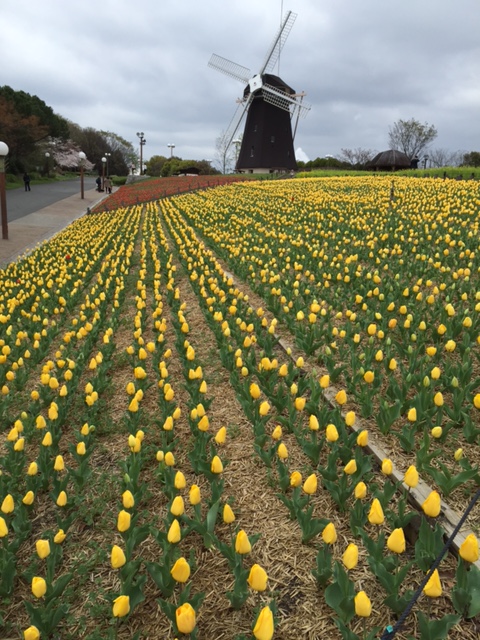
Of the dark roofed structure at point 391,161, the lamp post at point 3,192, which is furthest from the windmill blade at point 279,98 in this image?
the lamp post at point 3,192

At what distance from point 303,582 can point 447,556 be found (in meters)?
0.78

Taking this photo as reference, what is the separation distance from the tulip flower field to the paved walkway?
27.2 ft

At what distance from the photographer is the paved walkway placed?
1451 cm

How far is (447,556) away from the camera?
2.43 metres

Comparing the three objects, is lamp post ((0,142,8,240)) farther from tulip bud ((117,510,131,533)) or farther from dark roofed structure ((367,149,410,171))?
dark roofed structure ((367,149,410,171))

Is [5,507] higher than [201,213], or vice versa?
[201,213]

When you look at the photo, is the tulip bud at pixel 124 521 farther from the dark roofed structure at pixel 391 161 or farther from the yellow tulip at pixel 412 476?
the dark roofed structure at pixel 391 161

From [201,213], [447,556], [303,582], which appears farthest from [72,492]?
[201,213]

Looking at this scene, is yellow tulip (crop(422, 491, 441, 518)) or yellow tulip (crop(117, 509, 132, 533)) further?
yellow tulip (crop(117, 509, 132, 533))

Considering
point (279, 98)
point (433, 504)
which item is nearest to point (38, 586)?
point (433, 504)

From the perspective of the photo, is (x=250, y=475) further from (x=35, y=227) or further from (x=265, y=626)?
(x=35, y=227)

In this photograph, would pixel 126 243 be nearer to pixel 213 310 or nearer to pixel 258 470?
pixel 213 310

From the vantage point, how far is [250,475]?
3.29 metres

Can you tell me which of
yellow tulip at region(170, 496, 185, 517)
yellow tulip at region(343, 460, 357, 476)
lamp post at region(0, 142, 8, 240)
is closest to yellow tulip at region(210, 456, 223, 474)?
yellow tulip at region(170, 496, 185, 517)
